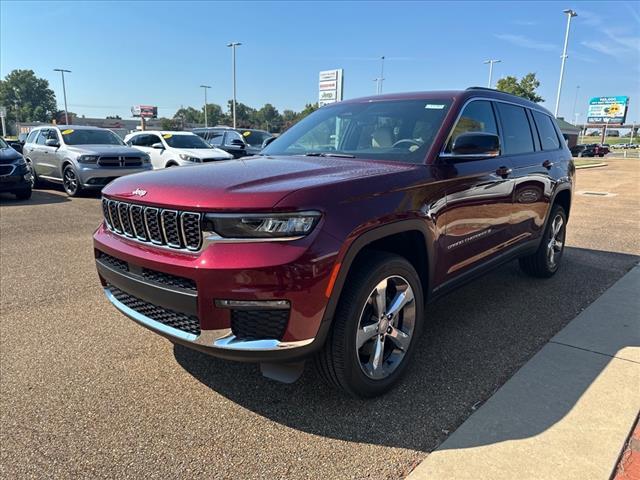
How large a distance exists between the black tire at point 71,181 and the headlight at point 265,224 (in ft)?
34.3

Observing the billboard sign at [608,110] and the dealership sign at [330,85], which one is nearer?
the dealership sign at [330,85]

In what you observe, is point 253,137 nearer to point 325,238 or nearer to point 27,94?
point 325,238

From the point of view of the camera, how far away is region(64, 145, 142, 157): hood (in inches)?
443

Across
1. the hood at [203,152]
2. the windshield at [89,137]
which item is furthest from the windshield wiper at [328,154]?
the windshield at [89,137]

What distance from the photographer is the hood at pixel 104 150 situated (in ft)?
36.9

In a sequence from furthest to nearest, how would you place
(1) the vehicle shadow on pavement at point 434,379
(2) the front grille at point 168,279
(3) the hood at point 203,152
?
(3) the hood at point 203,152 → (1) the vehicle shadow on pavement at point 434,379 → (2) the front grille at point 168,279

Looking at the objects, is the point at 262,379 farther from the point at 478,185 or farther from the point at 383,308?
the point at 478,185

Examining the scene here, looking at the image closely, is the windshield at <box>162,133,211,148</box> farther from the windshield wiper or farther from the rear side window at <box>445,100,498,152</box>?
the rear side window at <box>445,100,498,152</box>

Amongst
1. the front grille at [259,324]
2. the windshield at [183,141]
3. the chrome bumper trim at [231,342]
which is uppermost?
the windshield at [183,141]

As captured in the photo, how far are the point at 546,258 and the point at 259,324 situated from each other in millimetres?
3973

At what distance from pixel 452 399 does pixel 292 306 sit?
1275mm

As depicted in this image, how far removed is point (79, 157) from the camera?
11.2m

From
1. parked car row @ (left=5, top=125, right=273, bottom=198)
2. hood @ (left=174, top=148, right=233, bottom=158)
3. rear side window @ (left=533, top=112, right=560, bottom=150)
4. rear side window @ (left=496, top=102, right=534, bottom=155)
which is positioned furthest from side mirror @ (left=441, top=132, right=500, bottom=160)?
hood @ (left=174, top=148, right=233, bottom=158)

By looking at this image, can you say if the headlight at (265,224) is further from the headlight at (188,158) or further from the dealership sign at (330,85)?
the dealership sign at (330,85)
